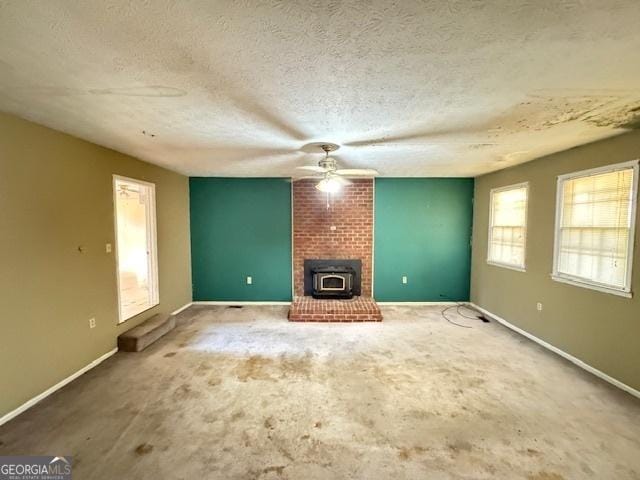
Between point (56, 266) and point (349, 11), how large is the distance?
3.10 meters

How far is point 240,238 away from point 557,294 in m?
4.69

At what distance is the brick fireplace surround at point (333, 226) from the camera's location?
16.7ft

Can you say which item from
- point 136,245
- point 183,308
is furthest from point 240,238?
point 136,245

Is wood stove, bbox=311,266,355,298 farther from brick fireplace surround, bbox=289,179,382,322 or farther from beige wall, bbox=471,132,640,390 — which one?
beige wall, bbox=471,132,640,390

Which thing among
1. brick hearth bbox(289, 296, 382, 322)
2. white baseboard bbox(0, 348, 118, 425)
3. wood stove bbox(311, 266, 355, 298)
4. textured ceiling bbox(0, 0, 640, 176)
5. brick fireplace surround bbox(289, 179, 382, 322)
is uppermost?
textured ceiling bbox(0, 0, 640, 176)

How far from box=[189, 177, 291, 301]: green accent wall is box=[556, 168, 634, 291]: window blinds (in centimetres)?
390

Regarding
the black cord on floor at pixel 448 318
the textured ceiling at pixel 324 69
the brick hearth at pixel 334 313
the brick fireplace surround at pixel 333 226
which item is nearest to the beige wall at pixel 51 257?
the textured ceiling at pixel 324 69

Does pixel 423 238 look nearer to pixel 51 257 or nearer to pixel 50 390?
pixel 51 257

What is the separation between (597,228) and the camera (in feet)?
9.34

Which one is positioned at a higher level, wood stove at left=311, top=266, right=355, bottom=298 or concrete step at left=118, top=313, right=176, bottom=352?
wood stove at left=311, top=266, right=355, bottom=298

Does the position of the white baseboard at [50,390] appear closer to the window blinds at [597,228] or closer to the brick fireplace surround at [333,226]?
the brick fireplace surround at [333,226]

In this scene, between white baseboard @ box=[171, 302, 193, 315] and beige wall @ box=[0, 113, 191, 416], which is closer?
beige wall @ box=[0, 113, 191, 416]

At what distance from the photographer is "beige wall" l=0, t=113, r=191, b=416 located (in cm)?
215

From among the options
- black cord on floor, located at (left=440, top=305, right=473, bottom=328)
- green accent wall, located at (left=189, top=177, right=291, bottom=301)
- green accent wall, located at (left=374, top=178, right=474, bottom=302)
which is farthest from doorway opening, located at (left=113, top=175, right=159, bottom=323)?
black cord on floor, located at (left=440, top=305, right=473, bottom=328)
